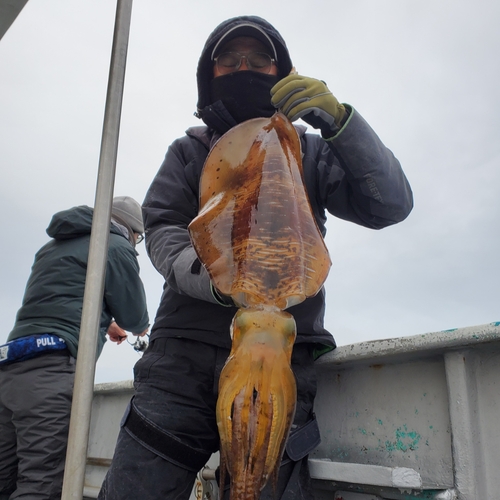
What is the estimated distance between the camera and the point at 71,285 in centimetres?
373

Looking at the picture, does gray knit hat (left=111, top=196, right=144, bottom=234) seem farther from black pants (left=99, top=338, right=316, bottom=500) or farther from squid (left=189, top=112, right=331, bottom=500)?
squid (left=189, top=112, right=331, bottom=500)

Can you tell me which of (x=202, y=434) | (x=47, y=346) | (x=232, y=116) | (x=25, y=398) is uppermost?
(x=232, y=116)

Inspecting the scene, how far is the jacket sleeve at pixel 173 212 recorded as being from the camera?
2078 mm

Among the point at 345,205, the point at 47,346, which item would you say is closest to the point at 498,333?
the point at 345,205

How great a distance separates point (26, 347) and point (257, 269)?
8.54ft

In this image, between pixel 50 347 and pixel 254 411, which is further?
pixel 50 347

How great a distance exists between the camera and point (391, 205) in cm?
222

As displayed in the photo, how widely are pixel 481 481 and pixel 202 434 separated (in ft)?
3.67

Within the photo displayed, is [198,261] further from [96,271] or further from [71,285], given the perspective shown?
[71,285]

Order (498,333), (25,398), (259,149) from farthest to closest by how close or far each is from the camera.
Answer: (25,398)
(498,333)
(259,149)

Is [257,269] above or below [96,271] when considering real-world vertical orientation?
below

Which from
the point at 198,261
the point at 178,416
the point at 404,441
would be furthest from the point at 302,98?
the point at 404,441

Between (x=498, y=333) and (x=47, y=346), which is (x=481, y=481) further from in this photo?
(x=47, y=346)

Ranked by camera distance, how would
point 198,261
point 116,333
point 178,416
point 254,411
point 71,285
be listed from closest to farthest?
point 254,411, point 198,261, point 178,416, point 71,285, point 116,333
